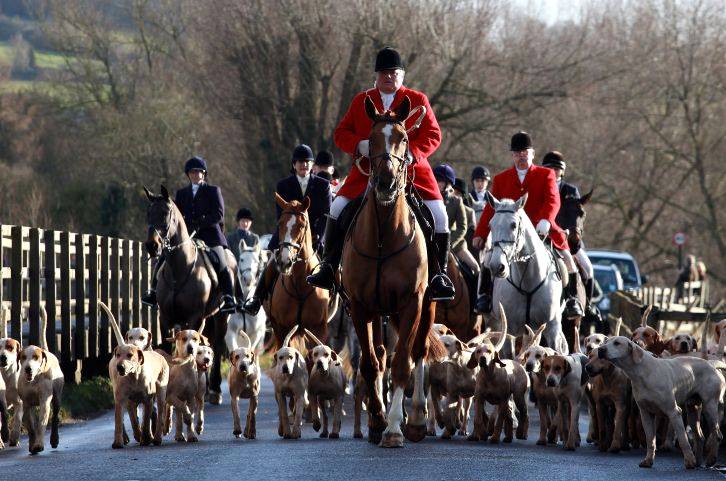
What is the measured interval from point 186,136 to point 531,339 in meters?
33.9

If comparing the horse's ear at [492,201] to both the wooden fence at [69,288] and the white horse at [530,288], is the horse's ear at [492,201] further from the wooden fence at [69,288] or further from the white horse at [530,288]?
the wooden fence at [69,288]

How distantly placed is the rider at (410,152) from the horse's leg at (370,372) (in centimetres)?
61

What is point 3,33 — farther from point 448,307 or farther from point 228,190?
point 448,307

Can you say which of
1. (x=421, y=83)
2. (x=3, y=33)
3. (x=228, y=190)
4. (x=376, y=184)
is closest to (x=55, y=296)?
(x=376, y=184)

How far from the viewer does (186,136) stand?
157 ft

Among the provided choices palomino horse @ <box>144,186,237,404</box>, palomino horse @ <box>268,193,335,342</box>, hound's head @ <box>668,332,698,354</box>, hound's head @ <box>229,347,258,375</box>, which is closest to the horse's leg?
hound's head @ <box>229,347,258,375</box>

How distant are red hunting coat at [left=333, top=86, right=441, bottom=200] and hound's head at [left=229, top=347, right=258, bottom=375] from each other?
1701mm

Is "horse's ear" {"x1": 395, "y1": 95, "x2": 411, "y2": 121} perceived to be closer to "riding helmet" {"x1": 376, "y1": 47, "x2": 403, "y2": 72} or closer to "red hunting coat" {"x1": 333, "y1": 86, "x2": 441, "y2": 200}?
"red hunting coat" {"x1": 333, "y1": 86, "x2": 441, "y2": 200}

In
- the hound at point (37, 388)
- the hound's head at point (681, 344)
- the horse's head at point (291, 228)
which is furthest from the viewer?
the horse's head at point (291, 228)

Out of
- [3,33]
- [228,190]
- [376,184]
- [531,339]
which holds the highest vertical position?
[3,33]

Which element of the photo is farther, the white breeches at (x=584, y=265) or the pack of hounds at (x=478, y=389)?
the white breeches at (x=584, y=265)

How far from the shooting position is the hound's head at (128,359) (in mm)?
12648

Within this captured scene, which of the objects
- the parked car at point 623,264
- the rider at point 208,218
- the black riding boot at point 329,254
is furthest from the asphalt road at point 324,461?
the parked car at point 623,264

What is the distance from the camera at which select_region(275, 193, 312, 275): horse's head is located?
1548 centimetres
